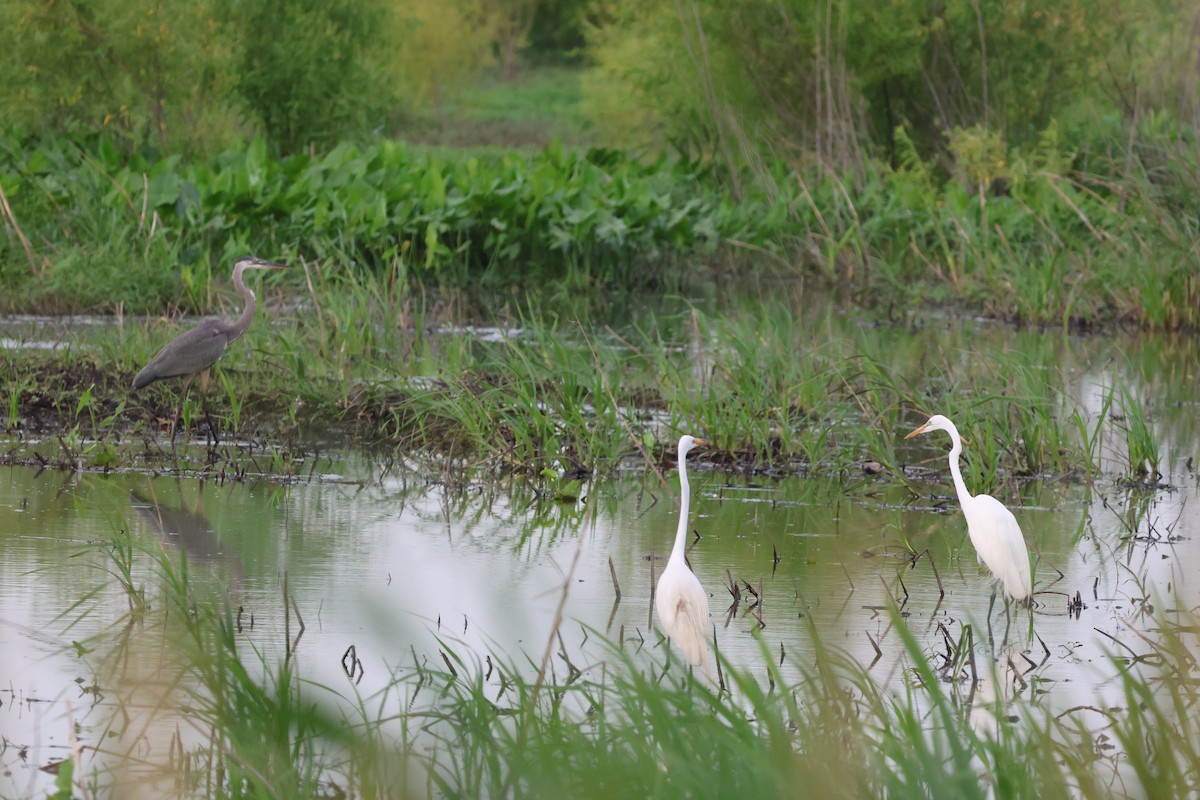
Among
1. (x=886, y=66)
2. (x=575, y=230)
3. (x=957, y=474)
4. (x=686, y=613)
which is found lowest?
(x=575, y=230)

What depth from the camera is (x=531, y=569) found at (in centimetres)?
580

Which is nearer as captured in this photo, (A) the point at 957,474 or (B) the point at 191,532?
(A) the point at 957,474

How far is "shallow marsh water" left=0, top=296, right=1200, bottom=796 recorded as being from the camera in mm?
4473

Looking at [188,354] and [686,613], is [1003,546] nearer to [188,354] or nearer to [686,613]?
[686,613]

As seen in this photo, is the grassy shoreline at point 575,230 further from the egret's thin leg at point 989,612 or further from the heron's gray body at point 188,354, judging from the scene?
the egret's thin leg at point 989,612

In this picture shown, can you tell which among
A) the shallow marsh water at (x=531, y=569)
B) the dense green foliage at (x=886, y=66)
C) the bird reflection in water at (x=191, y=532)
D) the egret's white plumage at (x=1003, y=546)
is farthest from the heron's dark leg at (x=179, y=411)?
the dense green foliage at (x=886, y=66)

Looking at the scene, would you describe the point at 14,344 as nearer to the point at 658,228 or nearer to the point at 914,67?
the point at 658,228

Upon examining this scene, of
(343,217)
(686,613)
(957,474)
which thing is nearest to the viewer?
(686,613)

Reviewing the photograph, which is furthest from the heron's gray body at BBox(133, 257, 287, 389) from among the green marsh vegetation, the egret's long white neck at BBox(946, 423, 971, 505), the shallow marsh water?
the egret's long white neck at BBox(946, 423, 971, 505)

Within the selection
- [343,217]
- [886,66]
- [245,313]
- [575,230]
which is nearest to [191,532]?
[245,313]

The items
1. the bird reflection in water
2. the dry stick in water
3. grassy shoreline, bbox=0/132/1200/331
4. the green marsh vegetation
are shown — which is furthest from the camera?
grassy shoreline, bbox=0/132/1200/331

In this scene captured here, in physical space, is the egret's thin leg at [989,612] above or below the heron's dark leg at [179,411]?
above

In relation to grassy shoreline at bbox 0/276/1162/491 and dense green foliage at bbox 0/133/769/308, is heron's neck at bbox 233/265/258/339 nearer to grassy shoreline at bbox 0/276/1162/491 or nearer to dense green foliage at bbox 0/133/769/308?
grassy shoreline at bbox 0/276/1162/491

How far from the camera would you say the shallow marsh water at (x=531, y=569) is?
4.47 meters
